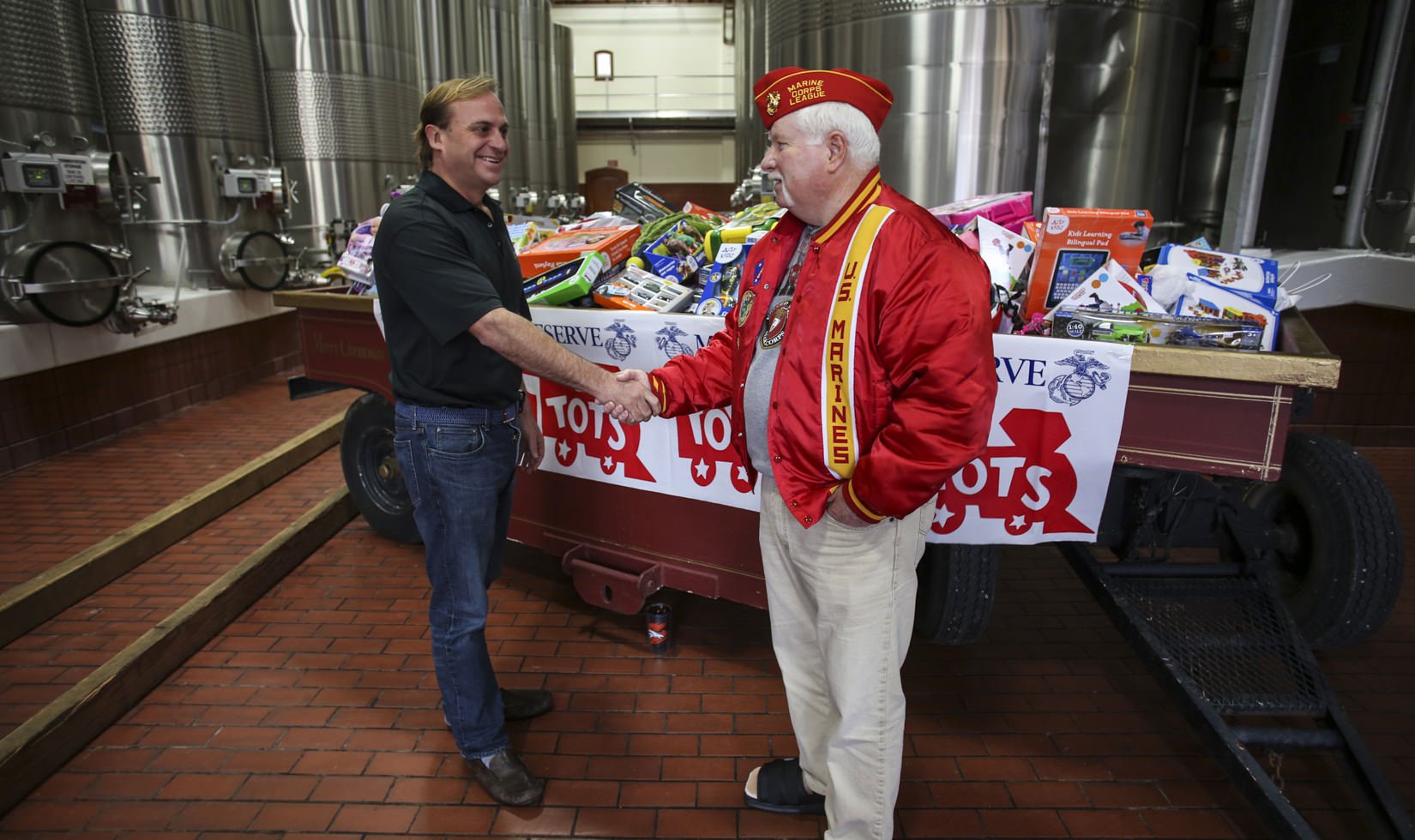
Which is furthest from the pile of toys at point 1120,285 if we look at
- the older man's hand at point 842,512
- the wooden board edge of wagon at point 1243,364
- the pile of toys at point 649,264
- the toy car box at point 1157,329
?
the older man's hand at point 842,512

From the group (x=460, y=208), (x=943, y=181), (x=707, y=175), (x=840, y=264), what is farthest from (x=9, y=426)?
(x=707, y=175)

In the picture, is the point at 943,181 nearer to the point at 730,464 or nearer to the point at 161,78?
the point at 730,464

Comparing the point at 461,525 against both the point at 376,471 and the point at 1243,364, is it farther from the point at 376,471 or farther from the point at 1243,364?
the point at 376,471

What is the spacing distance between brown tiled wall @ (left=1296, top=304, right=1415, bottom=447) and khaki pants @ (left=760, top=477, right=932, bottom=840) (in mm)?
4564

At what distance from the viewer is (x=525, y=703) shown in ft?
9.07

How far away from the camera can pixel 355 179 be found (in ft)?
26.7

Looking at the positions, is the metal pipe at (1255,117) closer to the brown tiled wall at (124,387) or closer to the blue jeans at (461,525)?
the blue jeans at (461,525)

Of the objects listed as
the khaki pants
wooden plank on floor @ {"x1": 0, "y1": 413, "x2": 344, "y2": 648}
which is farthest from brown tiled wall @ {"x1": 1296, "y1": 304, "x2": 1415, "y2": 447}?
wooden plank on floor @ {"x1": 0, "y1": 413, "x2": 344, "y2": 648}

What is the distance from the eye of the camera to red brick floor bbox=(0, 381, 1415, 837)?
90.8 inches

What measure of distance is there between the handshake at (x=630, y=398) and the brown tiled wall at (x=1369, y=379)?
15.7 feet

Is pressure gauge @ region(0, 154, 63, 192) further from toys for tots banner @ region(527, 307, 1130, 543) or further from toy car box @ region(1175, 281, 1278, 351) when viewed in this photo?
toy car box @ region(1175, 281, 1278, 351)

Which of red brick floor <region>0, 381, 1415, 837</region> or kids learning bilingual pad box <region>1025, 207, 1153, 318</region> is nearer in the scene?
red brick floor <region>0, 381, 1415, 837</region>

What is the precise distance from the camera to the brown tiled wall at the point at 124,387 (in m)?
4.99

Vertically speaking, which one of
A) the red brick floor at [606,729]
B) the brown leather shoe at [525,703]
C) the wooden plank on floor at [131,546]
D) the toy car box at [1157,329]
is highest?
the toy car box at [1157,329]
